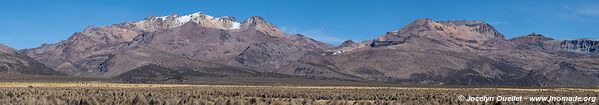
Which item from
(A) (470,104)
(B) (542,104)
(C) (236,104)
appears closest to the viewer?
(C) (236,104)

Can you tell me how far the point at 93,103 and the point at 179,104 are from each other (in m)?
3.33

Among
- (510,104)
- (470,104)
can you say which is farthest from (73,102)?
(510,104)

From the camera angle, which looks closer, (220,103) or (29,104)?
(29,104)

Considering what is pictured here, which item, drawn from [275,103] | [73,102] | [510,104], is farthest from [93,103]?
[510,104]

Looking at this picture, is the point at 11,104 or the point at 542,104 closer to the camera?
the point at 11,104

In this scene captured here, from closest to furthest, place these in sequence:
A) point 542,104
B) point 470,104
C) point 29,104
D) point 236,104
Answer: point 29,104 < point 236,104 < point 470,104 < point 542,104

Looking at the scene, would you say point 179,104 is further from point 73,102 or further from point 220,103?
point 73,102

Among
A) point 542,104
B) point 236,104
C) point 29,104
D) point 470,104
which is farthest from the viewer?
point 542,104

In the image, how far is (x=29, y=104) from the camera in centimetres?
3016

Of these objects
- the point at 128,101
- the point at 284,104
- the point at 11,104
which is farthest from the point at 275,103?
the point at 11,104

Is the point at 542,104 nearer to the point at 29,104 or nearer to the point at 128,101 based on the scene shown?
the point at 128,101

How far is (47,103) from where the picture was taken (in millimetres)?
30656

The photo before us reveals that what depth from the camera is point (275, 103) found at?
3341cm

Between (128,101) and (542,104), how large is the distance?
1993cm
